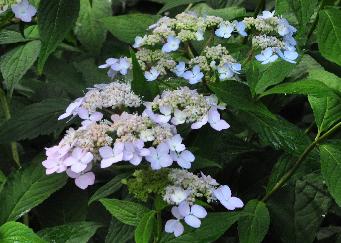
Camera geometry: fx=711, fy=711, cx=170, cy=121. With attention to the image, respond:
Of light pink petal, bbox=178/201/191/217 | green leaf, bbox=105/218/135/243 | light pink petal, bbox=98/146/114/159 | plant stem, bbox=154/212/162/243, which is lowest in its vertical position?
green leaf, bbox=105/218/135/243

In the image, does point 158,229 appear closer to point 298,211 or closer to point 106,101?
point 106,101

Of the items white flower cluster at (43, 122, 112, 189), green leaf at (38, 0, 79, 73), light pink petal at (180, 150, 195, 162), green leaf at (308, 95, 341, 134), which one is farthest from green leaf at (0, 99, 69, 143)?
green leaf at (308, 95, 341, 134)

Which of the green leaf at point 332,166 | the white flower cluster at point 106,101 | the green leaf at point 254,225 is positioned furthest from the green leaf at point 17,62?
the green leaf at point 332,166

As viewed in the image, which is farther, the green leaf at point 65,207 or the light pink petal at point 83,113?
the green leaf at point 65,207

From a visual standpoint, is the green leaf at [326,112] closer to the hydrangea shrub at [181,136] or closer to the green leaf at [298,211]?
the hydrangea shrub at [181,136]

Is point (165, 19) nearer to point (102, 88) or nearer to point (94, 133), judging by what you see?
point (102, 88)

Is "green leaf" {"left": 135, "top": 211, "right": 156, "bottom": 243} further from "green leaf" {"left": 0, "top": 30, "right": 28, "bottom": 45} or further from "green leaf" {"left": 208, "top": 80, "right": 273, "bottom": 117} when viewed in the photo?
"green leaf" {"left": 0, "top": 30, "right": 28, "bottom": 45}
